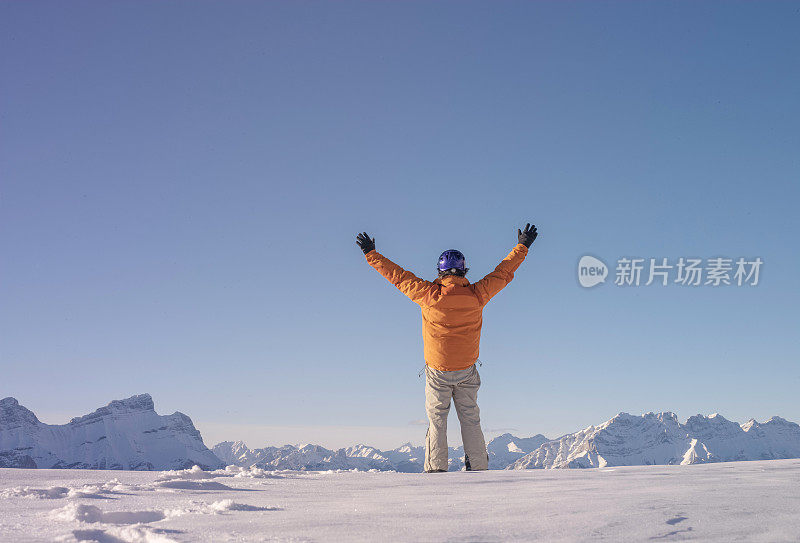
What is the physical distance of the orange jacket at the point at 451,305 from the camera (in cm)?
991

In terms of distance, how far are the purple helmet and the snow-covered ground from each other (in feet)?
14.6

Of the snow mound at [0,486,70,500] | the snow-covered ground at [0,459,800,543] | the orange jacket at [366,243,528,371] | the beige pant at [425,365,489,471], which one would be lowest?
the snow-covered ground at [0,459,800,543]

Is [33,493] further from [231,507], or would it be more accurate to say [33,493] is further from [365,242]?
[365,242]

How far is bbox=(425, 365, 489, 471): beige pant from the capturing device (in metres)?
10.2

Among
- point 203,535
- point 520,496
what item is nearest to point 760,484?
point 520,496

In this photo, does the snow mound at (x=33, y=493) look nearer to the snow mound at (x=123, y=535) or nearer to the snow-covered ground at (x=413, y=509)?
the snow-covered ground at (x=413, y=509)

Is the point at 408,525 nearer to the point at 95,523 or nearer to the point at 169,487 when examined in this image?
the point at 95,523

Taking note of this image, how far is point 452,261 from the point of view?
10305mm

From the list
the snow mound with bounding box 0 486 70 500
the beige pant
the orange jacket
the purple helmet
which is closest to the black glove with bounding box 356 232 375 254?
the orange jacket

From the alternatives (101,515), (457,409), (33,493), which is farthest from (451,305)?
(101,515)

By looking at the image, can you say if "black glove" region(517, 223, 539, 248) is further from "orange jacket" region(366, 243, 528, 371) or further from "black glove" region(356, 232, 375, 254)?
"black glove" region(356, 232, 375, 254)

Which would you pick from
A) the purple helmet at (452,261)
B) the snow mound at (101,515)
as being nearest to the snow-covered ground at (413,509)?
the snow mound at (101,515)

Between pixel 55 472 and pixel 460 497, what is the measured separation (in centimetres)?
570

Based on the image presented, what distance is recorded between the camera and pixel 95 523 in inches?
156
